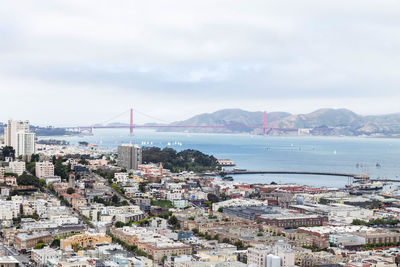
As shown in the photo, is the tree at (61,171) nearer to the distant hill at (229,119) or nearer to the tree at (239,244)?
the tree at (239,244)

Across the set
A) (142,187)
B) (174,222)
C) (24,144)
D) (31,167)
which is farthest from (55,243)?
(24,144)

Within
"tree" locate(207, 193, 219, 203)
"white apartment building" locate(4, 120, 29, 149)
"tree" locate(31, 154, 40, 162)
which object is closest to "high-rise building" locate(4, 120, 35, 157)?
"white apartment building" locate(4, 120, 29, 149)

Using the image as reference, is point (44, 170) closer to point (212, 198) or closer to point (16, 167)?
point (16, 167)

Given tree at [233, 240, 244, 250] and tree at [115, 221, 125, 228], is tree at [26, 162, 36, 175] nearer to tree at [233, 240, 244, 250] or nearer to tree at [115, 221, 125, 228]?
tree at [115, 221, 125, 228]

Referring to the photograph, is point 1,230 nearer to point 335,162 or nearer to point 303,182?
point 303,182

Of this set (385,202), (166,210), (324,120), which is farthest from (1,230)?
(324,120)

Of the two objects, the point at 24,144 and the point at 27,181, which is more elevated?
the point at 24,144
